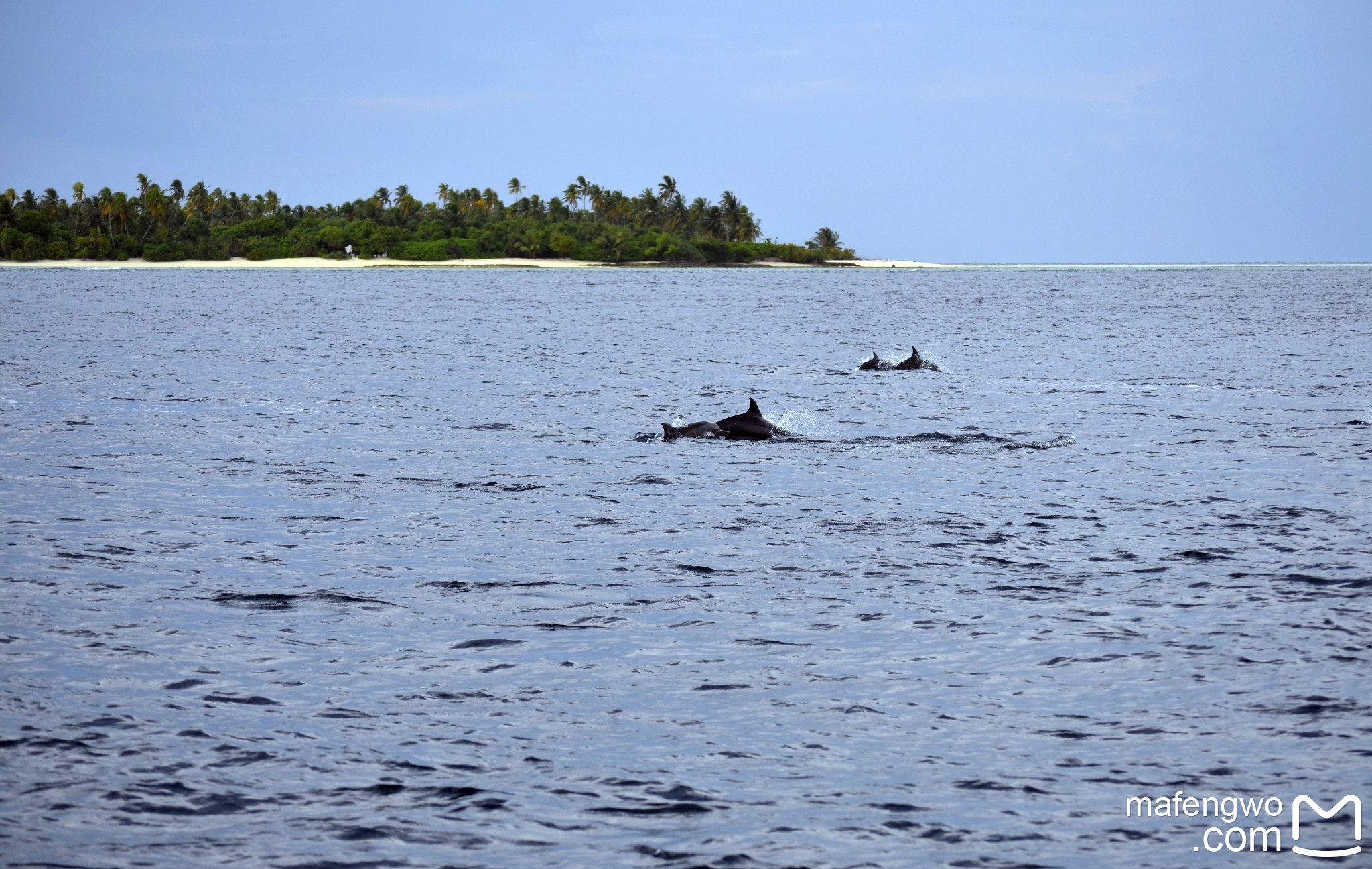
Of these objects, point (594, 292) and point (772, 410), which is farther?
point (594, 292)

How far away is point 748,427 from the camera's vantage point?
25.8 m

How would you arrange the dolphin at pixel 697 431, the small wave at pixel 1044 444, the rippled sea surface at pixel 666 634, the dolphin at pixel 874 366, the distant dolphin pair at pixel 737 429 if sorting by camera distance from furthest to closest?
1. the dolphin at pixel 874 366
2. the dolphin at pixel 697 431
3. the distant dolphin pair at pixel 737 429
4. the small wave at pixel 1044 444
5. the rippled sea surface at pixel 666 634

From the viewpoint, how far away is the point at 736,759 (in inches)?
356

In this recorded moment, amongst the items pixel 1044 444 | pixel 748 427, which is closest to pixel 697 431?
pixel 748 427

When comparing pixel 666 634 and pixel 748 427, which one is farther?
pixel 748 427

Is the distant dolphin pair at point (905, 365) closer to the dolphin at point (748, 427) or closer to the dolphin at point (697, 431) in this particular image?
the dolphin at point (748, 427)

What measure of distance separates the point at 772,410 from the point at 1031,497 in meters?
13.0

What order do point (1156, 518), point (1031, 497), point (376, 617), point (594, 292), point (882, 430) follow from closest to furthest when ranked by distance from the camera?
point (376, 617)
point (1156, 518)
point (1031, 497)
point (882, 430)
point (594, 292)

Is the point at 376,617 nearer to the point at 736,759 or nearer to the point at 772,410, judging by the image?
the point at 736,759

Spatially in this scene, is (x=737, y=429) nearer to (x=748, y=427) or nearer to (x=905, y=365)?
(x=748, y=427)

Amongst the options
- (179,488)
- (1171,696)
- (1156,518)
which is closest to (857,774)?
(1171,696)

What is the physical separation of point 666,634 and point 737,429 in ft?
45.9

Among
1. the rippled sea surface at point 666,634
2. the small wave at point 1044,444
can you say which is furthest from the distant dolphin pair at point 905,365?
the small wave at point 1044,444

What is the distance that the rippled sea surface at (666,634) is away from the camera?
815 cm
